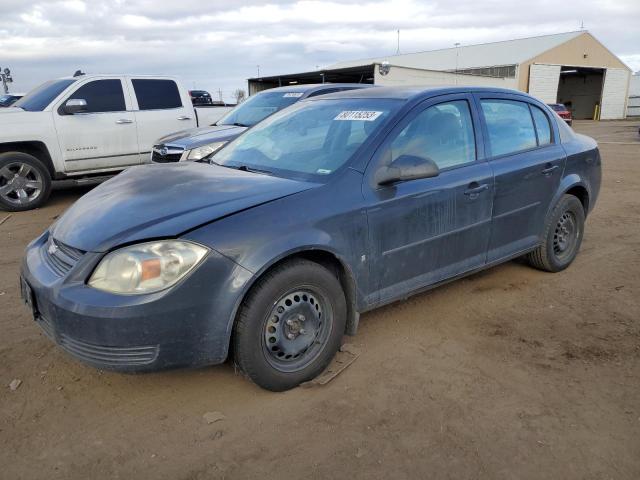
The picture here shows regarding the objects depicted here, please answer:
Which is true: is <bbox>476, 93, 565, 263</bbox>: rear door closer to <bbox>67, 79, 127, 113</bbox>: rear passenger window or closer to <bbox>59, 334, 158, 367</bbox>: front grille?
<bbox>59, 334, 158, 367</bbox>: front grille

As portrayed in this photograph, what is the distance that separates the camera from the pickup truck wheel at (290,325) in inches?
106

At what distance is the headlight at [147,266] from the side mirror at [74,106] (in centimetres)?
588

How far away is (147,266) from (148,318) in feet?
0.82

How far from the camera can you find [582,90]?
44.4m

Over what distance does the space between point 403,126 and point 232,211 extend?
52.8 inches

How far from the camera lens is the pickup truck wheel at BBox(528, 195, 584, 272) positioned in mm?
4543

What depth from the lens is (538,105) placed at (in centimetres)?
453

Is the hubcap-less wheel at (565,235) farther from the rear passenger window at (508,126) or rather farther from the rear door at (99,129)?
the rear door at (99,129)

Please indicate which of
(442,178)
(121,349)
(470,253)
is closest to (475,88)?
(442,178)

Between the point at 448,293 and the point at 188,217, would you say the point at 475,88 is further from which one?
the point at 188,217

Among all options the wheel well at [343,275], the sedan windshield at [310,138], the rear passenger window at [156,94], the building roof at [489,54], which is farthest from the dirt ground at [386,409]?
the building roof at [489,54]

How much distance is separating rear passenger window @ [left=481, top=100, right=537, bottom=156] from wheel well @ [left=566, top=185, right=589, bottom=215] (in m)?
0.76

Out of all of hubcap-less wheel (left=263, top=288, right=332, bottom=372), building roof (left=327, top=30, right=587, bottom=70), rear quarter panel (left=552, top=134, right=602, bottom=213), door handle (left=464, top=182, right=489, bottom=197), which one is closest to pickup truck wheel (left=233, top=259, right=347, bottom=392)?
hubcap-less wheel (left=263, top=288, right=332, bottom=372)

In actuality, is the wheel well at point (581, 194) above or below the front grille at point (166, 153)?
below
